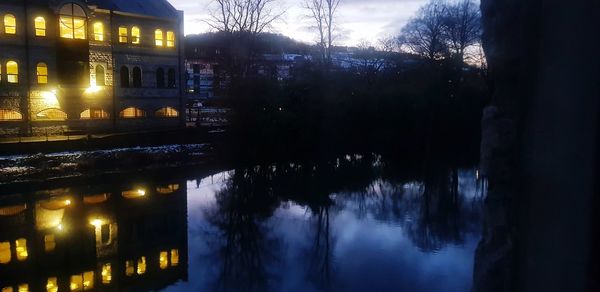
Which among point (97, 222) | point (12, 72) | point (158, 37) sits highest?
point (158, 37)

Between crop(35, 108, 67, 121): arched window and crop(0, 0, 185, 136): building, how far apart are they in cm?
6

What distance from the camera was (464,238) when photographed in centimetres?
1703

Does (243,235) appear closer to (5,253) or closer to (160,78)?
(5,253)

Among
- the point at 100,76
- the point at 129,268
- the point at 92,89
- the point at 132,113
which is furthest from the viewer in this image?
the point at 132,113

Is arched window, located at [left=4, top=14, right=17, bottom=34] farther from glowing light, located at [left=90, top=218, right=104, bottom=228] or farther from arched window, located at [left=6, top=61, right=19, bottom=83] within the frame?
glowing light, located at [left=90, top=218, right=104, bottom=228]

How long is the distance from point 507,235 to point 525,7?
105 centimetres

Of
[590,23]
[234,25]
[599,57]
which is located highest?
[234,25]

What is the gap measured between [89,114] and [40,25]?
6.89 m

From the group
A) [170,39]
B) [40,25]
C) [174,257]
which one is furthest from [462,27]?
[174,257]

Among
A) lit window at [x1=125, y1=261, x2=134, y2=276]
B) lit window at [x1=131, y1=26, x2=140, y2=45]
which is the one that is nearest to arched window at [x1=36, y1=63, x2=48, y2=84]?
lit window at [x1=131, y1=26, x2=140, y2=45]

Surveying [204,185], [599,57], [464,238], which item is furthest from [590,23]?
[204,185]

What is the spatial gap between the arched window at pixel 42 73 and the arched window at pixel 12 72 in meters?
1.32

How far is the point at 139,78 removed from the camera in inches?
1582

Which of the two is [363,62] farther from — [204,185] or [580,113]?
[580,113]
